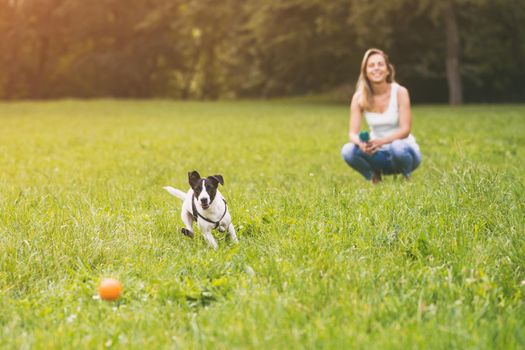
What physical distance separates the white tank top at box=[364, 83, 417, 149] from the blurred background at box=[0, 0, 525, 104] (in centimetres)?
1675

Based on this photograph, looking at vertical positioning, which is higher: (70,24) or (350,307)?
(70,24)

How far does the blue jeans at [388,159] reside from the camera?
7.34 meters

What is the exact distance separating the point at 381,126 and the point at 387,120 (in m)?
0.14

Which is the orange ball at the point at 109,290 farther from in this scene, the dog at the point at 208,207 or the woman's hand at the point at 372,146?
the woman's hand at the point at 372,146

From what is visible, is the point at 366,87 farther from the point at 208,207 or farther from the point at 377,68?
the point at 208,207

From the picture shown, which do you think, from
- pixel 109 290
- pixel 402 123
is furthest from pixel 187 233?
pixel 402 123

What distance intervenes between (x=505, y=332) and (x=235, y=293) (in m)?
1.33

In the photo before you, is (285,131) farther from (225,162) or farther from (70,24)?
(70,24)

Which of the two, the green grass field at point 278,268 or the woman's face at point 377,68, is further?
the woman's face at point 377,68

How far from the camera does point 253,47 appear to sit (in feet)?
110

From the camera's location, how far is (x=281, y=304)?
311 cm

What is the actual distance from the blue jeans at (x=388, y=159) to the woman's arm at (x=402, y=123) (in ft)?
0.24

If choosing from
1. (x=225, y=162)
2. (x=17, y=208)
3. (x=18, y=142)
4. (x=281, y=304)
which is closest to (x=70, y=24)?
(x=18, y=142)

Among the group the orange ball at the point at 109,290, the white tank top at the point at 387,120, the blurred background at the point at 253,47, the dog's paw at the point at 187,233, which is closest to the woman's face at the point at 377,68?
the white tank top at the point at 387,120
